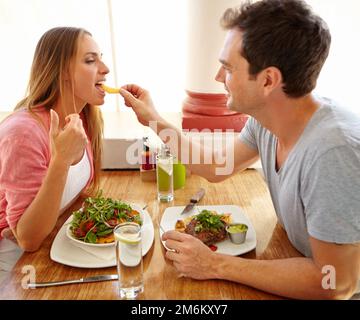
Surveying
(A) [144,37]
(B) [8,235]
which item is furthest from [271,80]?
(A) [144,37]

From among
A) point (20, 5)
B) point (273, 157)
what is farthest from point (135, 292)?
point (20, 5)

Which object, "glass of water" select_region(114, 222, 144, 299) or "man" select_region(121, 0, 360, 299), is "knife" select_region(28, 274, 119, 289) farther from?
"man" select_region(121, 0, 360, 299)

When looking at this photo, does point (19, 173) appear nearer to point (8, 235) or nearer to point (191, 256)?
point (8, 235)

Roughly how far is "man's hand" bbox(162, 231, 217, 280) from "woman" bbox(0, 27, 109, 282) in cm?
36

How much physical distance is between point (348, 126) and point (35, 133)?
0.90m

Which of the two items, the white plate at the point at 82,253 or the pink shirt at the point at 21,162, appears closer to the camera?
the white plate at the point at 82,253

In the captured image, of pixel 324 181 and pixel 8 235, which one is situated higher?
pixel 324 181

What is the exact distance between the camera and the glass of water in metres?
0.95

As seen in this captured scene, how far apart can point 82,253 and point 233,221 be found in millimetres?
458

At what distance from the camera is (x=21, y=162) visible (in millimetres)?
1198

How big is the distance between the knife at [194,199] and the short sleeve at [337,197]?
487 millimetres

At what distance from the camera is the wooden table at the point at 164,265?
3.16ft

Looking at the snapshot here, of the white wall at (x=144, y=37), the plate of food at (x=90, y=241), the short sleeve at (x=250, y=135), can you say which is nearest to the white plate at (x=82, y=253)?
the plate of food at (x=90, y=241)

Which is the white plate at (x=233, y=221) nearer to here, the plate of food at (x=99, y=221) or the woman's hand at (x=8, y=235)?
the plate of food at (x=99, y=221)
